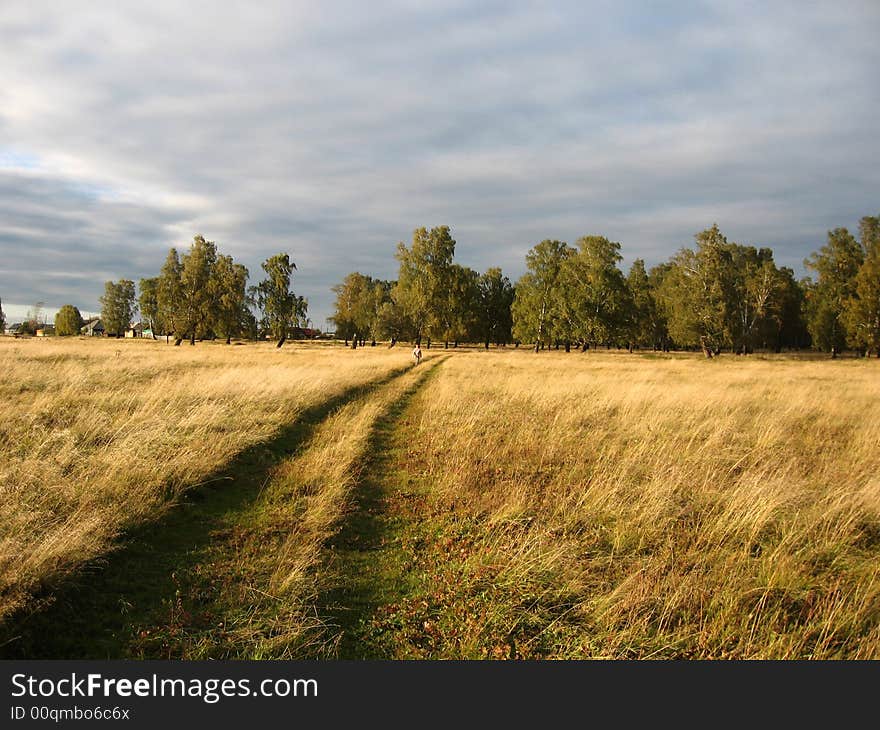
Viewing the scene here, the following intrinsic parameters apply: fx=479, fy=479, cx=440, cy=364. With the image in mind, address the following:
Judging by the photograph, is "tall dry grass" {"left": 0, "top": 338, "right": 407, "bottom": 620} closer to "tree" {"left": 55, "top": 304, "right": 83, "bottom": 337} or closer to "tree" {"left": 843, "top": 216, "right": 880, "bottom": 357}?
"tree" {"left": 843, "top": 216, "right": 880, "bottom": 357}

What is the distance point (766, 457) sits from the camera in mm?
9508

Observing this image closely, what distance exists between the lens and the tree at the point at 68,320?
126 meters

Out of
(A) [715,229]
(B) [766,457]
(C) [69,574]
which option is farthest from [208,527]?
(A) [715,229]

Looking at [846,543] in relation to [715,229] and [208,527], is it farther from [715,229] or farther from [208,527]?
[715,229]

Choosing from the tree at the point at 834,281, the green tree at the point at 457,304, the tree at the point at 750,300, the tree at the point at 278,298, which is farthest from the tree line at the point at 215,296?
the tree at the point at 834,281

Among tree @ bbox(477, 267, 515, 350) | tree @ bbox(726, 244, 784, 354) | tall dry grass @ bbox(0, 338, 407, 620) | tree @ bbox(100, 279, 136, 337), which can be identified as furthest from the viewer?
tree @ bbox(100, 279, 136, 337)

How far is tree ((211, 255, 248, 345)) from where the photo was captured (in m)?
65.8

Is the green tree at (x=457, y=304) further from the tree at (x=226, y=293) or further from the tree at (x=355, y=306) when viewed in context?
the tree at (x=226, y=293)

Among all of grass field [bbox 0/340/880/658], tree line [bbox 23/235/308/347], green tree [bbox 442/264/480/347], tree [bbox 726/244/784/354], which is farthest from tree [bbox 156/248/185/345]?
tree [bbox 726/244/784/354]

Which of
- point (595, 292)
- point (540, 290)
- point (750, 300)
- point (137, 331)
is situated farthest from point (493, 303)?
point (137, 331)

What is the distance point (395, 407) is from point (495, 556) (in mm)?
11189

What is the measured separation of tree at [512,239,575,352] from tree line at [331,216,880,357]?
147 millimetres

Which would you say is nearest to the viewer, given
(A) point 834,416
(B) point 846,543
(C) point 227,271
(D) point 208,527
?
(B) point 846,543

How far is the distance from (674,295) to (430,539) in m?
62.7
